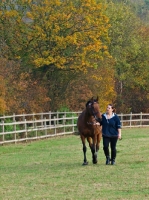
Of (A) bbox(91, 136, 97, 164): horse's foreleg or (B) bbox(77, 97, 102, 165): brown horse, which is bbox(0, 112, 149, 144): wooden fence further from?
(A) bbox(91, 136, 97, 164): horse's foreleg

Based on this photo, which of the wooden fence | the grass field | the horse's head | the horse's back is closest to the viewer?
the grass field

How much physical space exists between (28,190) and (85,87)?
106 ft

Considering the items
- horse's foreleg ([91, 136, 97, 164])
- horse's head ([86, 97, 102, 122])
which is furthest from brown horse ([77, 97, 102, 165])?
horse's head ([86, 97, 102, 122])

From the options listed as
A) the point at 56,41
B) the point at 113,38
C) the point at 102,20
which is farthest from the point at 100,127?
the point at 113,38

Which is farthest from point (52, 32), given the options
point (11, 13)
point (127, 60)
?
point (127, 60)

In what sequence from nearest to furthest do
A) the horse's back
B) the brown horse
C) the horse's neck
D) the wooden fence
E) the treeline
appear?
the brown horse, the horse's neck, the horse's back, the wooden fence, the treeline

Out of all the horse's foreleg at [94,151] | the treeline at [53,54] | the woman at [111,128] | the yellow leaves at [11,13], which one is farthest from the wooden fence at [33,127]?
the woman at [111,128]

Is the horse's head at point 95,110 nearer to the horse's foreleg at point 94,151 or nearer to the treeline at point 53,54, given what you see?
the horse's foreleg at point 94,151

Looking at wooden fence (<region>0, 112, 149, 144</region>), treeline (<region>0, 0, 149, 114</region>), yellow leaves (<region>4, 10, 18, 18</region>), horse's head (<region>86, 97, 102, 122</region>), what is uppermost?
yellow leaves (<region>4, 10, 18, 18</region>)

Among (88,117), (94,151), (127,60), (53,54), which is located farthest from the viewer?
(127,60)

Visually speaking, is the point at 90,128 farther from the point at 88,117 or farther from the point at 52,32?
the point at 52,32

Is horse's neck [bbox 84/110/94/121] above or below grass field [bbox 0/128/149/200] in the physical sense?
above

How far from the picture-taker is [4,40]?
41094mm

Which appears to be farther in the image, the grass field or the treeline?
the treeline
